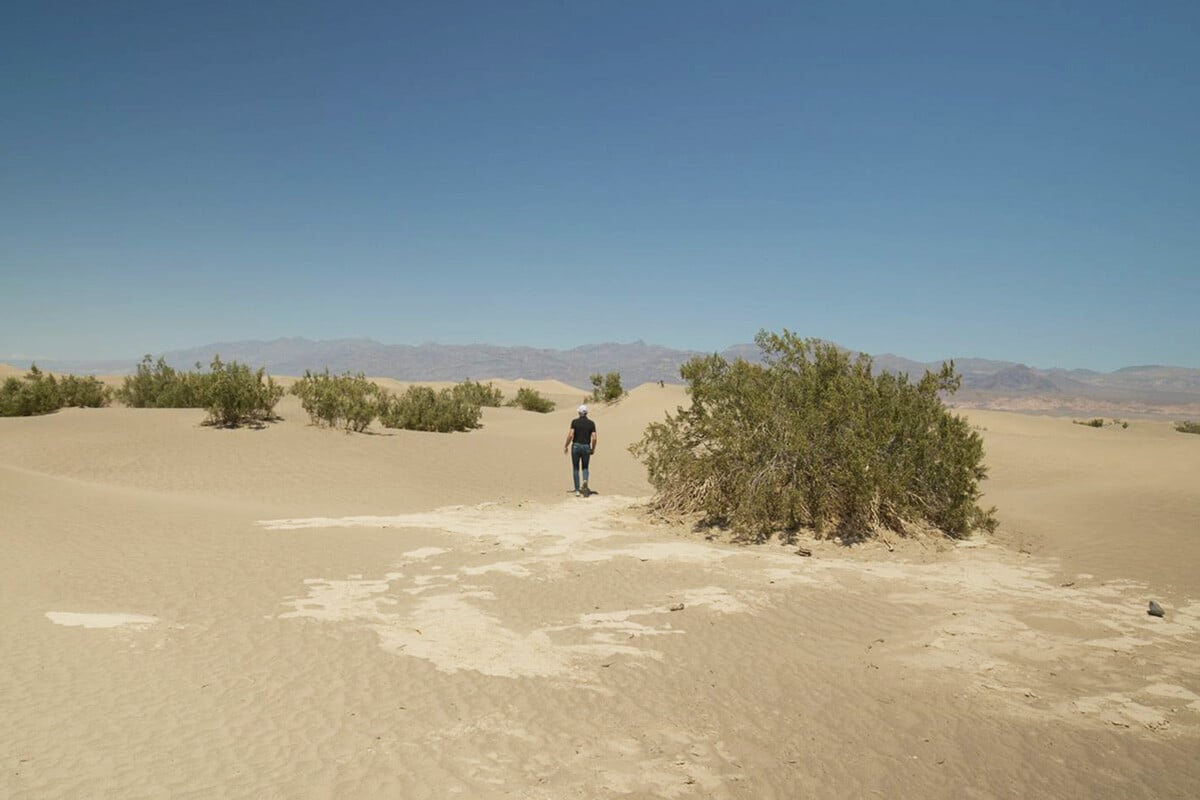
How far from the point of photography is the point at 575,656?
6.07 metres

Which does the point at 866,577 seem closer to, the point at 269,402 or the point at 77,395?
the point at 269,402

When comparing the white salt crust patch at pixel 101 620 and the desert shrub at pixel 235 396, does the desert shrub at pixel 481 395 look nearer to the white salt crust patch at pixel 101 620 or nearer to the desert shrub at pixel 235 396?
the desert shrub at pixel 235 396

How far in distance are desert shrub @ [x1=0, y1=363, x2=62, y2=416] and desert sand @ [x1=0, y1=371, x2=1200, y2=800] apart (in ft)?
39.8

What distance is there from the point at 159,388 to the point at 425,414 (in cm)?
1142

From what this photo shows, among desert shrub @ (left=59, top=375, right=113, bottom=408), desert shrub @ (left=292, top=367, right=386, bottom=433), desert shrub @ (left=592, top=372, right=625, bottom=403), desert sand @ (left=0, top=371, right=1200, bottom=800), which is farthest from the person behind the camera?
desert shrub @ (left=592, top=372, right=625, bottom=403)

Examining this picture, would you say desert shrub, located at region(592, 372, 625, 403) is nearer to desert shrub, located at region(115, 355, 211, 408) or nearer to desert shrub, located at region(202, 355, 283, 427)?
desert shrub, located at region(115, 355, 211, 408)

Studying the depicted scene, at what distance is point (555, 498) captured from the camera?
1523 centimetres

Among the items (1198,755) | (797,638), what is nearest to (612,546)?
(797,638)

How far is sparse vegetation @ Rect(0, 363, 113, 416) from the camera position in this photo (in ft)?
73.2

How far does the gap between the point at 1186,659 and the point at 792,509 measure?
16.5 ft

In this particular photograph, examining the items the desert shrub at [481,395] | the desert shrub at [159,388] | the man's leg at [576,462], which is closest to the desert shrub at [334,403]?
the desert shrub at [159,388]

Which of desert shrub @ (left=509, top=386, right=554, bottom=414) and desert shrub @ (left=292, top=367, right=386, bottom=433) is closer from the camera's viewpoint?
desert shrub @ (left=292, top=367, right=386, bottom=433)

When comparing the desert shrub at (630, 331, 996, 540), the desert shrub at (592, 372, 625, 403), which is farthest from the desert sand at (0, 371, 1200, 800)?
the desert shrub at (592, 372, 625, 403)

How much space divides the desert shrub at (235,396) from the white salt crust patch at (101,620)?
1391 cm
